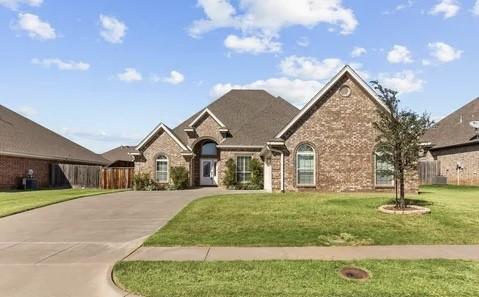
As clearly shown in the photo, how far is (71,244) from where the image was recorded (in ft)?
36.7

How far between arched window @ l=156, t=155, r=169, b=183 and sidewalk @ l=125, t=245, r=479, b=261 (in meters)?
22.2

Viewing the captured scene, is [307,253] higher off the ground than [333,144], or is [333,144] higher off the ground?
[333,144]

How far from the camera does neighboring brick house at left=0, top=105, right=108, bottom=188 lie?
30.4 meters

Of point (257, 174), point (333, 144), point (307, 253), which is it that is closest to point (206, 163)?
point (257, 174)

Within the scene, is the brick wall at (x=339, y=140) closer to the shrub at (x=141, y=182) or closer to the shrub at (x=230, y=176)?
the shrub at (x=230, y=176)

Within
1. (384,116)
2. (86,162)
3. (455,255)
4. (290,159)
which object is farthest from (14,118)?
(455,255)

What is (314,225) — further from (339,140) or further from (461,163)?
(461,163)

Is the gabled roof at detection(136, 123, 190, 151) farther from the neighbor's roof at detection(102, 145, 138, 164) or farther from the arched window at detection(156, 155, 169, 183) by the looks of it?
the neighbor's roof at detection(102, 145, 138, 164)

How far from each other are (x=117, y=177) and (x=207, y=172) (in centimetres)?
731

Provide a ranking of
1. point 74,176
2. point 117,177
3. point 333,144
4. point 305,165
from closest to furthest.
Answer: point 333,144 < point 305,165 < point 117,177 < point 74,176

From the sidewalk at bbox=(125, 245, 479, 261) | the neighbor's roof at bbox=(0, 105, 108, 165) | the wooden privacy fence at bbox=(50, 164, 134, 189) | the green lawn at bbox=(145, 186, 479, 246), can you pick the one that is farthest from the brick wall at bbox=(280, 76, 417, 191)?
the neighbor's roof at bbox=(0, 105, 108, 165)

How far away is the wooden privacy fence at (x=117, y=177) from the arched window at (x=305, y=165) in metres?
14.3

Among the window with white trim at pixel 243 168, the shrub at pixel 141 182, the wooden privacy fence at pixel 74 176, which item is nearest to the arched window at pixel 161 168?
the shrub at pixel 141 182

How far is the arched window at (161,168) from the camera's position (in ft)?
106
